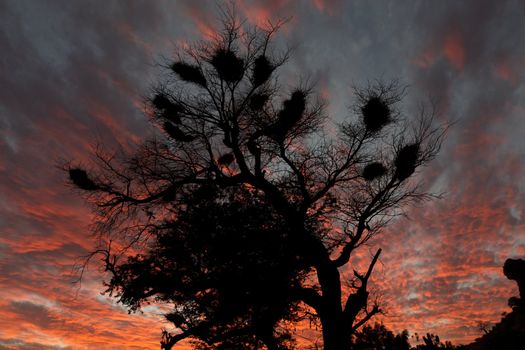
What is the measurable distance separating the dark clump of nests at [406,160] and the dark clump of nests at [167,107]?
22.8ft

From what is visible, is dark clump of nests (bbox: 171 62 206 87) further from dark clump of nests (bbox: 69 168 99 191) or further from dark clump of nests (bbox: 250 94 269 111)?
dark clump of nests (bbox: 69 168 99 191)

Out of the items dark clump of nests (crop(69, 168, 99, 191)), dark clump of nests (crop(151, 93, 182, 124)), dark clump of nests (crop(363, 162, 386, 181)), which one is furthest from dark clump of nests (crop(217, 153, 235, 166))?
dark clump of nests (crop(363, 162, 386, 181))

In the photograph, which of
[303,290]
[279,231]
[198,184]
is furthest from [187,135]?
[303,290]

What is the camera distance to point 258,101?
10.4 metres

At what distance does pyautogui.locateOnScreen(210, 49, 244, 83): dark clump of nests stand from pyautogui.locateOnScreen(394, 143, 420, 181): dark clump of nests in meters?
5.45

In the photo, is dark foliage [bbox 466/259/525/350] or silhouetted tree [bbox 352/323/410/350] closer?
dark foliage [bbox 466/259/525/350]

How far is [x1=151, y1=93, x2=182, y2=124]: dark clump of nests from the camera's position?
1036 centimetres

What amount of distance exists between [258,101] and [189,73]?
2.25 meters

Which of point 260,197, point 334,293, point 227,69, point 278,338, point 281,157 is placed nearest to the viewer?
point 334,293

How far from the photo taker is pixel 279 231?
34.5 feet

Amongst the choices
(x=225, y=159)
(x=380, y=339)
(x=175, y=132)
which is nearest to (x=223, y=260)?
(x=225, y=159)

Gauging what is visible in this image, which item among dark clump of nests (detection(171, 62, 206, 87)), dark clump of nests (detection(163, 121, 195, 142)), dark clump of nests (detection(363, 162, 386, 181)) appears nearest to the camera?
dark clump of nests (detection(171, 62, 206, 87))

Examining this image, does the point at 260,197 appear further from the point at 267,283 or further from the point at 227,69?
the point at 227,69

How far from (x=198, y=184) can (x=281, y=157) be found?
2.83 metres
